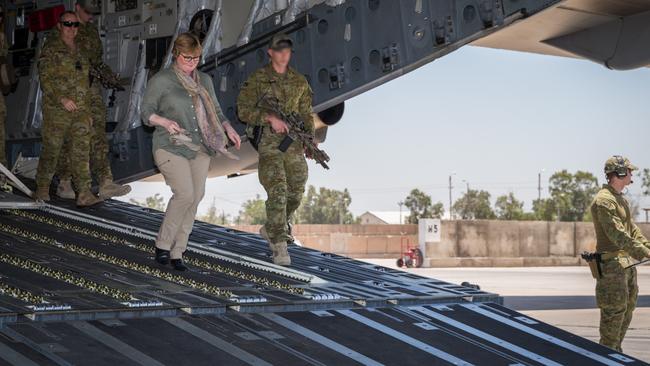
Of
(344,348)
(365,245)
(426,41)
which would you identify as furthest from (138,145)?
(365,245)

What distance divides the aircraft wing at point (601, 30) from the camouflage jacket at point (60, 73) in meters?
4.24

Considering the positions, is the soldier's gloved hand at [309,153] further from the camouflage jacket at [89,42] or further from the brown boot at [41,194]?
the camouflage jacket at [89,42]

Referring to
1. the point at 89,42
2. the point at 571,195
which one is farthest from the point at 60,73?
the point at 571,195

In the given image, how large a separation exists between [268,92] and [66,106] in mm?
2338

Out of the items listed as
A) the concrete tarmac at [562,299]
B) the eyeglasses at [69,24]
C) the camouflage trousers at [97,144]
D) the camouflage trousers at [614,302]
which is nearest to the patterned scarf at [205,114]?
the eyeglasses at [69,24]

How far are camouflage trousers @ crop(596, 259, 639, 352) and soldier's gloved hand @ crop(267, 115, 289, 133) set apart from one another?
2.60 metres

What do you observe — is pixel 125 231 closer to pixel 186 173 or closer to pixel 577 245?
pixel 186 173

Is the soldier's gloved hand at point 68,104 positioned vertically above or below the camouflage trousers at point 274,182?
above

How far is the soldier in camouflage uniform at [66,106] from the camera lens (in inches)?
359

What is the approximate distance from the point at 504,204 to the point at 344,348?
105 m

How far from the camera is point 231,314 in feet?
18.1

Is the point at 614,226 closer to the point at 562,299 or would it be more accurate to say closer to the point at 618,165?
the point at 618,165

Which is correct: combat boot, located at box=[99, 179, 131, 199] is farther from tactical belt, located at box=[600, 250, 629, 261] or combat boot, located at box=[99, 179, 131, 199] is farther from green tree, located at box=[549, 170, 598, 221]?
green tree, located at box=[549, 170, 598, 221]

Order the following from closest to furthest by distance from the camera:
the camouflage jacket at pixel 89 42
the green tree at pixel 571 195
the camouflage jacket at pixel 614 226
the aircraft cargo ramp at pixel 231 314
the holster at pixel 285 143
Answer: the aircraft cargo ramp at pixel 231 314 < the holster at pixel 285 143 < the camouflage jacket at pixel 614 226 < the camouflage jacket at pixel 89 42 < the green tree at pixel 571 195
